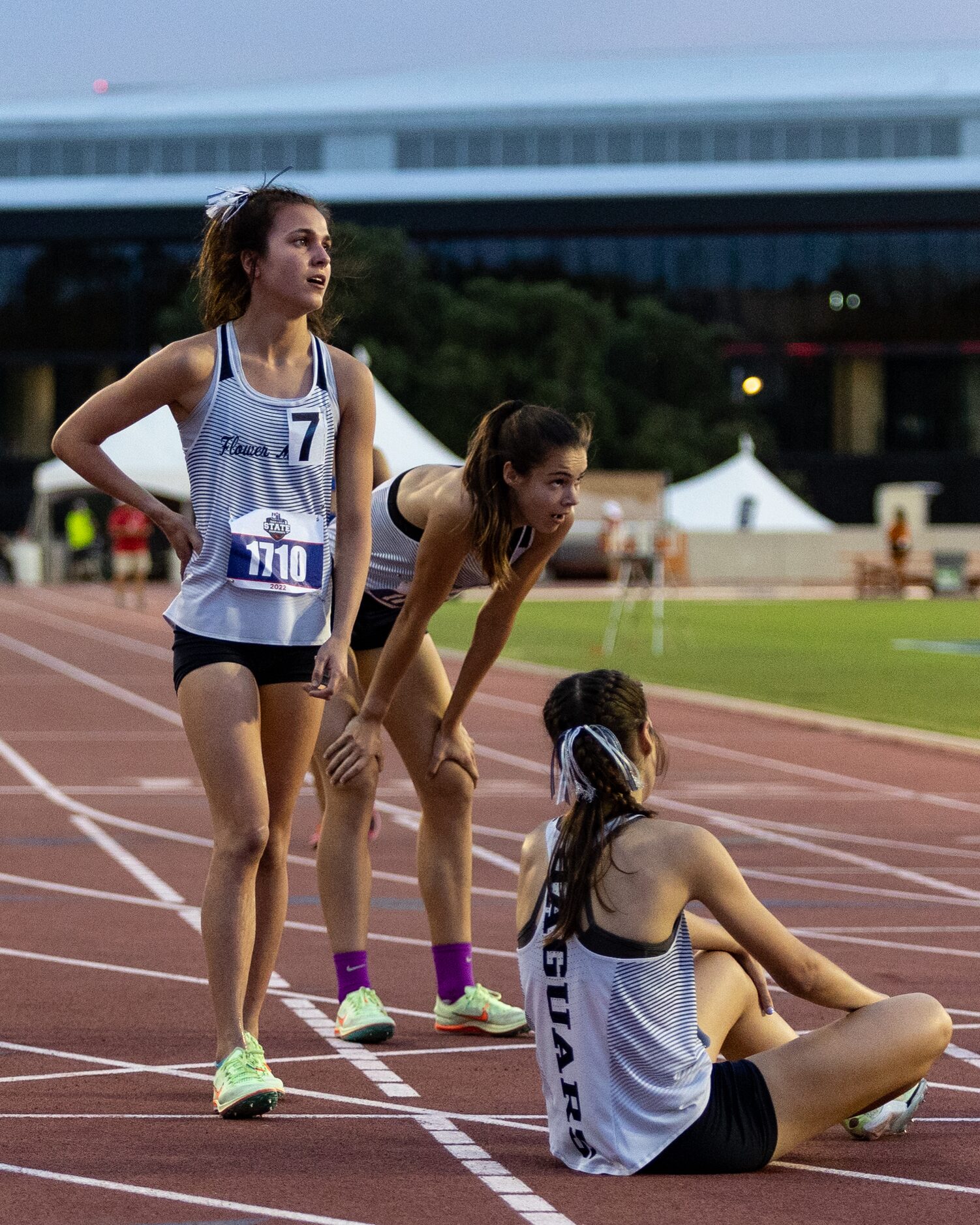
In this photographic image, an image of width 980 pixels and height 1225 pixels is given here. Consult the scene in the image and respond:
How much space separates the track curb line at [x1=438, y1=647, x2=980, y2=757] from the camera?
50.6 feet

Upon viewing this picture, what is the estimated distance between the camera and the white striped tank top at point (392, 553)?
6.31 metres

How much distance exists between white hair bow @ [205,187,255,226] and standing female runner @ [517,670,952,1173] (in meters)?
1.61

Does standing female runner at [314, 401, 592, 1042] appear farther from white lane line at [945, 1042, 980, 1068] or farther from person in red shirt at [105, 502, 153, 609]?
person in red shirt at [105, 502, 153, 609]

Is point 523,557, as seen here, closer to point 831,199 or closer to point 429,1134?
point 429,1134

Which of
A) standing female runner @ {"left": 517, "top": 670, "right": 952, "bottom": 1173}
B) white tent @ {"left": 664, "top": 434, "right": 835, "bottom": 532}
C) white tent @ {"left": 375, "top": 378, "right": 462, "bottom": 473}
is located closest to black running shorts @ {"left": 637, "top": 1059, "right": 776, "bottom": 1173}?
standing female runner @ {"left": 517, "top": 670, "right": 952, "bottom": 1173}

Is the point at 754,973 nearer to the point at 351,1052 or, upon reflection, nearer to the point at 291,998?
the point at 351,1052

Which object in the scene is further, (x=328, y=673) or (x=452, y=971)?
(x=452, y=971)

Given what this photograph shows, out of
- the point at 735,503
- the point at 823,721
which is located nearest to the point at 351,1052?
the point at 823,721

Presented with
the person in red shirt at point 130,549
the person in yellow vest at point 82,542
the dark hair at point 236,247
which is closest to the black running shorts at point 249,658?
the dark hair at point 236,247

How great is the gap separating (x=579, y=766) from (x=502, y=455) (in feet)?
4.33

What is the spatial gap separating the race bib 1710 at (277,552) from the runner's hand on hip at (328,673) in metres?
0.18

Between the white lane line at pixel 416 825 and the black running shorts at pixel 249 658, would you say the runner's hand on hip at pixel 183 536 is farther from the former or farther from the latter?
the white lane line at pixel 416 825

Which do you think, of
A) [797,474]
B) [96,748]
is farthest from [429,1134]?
[797,474]

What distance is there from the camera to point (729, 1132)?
15.2ft
